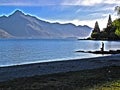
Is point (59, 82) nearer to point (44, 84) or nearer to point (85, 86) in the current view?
point (44, 84)

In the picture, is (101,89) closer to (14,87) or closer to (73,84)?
(73,84)

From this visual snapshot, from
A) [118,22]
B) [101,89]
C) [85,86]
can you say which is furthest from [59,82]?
[118,22]

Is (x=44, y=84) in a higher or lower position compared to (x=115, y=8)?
lower

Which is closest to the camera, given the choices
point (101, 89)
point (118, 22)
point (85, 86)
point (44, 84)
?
point (101, 89)

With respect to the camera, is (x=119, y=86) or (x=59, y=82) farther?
(x=59, y=82)

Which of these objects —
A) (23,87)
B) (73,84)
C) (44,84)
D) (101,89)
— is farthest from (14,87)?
(101,89)

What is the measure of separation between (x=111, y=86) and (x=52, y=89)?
349cm

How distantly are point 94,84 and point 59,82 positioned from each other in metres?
2.59

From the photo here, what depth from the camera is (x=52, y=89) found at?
19.4 meters

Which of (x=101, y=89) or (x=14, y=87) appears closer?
(x=101, y=89)

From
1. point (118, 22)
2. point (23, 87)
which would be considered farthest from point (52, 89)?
point (118, 22)

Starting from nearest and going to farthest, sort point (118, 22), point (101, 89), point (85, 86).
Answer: point (101, 89) → point (85, 86) → point (118, 22)

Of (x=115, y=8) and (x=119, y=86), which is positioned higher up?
(x=115, y=8)

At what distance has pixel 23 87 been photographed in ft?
66.4
